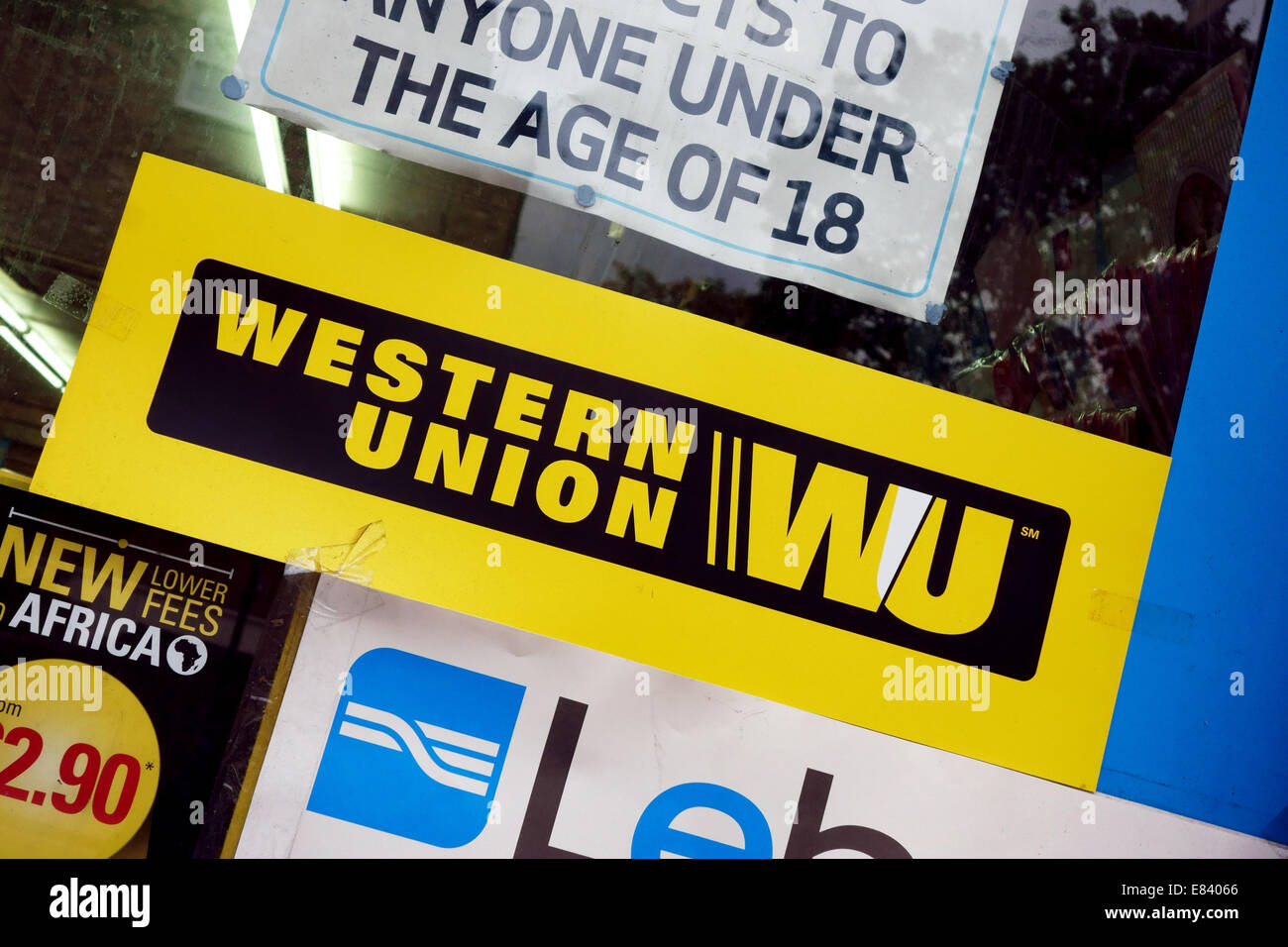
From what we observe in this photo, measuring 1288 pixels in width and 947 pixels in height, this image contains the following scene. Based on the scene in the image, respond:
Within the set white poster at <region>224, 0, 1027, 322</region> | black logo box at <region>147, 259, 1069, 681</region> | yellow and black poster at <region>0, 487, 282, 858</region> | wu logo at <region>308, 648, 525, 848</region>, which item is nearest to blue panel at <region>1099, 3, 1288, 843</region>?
black logo box at <region>147, 259, 1069, 681</region>

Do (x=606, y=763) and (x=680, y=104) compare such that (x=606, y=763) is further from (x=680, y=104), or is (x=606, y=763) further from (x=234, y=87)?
(x=234, y=87)

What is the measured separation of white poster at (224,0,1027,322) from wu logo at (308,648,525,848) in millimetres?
1431

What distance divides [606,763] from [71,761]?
151cm

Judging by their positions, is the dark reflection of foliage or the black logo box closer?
the black logo box

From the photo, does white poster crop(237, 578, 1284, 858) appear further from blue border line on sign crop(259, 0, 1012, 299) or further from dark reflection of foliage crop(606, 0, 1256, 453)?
blue border line on sign crop(259, 0, 1012, 299)

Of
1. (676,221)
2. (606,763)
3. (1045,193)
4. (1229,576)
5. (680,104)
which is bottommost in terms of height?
(606,763)

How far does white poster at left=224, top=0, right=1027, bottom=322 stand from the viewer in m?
2.44

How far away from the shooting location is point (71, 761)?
240cm

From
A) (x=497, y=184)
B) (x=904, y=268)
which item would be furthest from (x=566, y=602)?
(x=904, y=268)

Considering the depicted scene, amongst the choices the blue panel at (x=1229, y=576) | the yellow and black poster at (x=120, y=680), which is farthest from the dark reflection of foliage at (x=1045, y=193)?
the yellow and black poster at (x=120, y=680)

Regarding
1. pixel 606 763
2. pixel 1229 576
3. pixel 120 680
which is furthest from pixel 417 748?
pixel 1229 576

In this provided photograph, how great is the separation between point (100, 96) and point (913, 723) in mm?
3032
